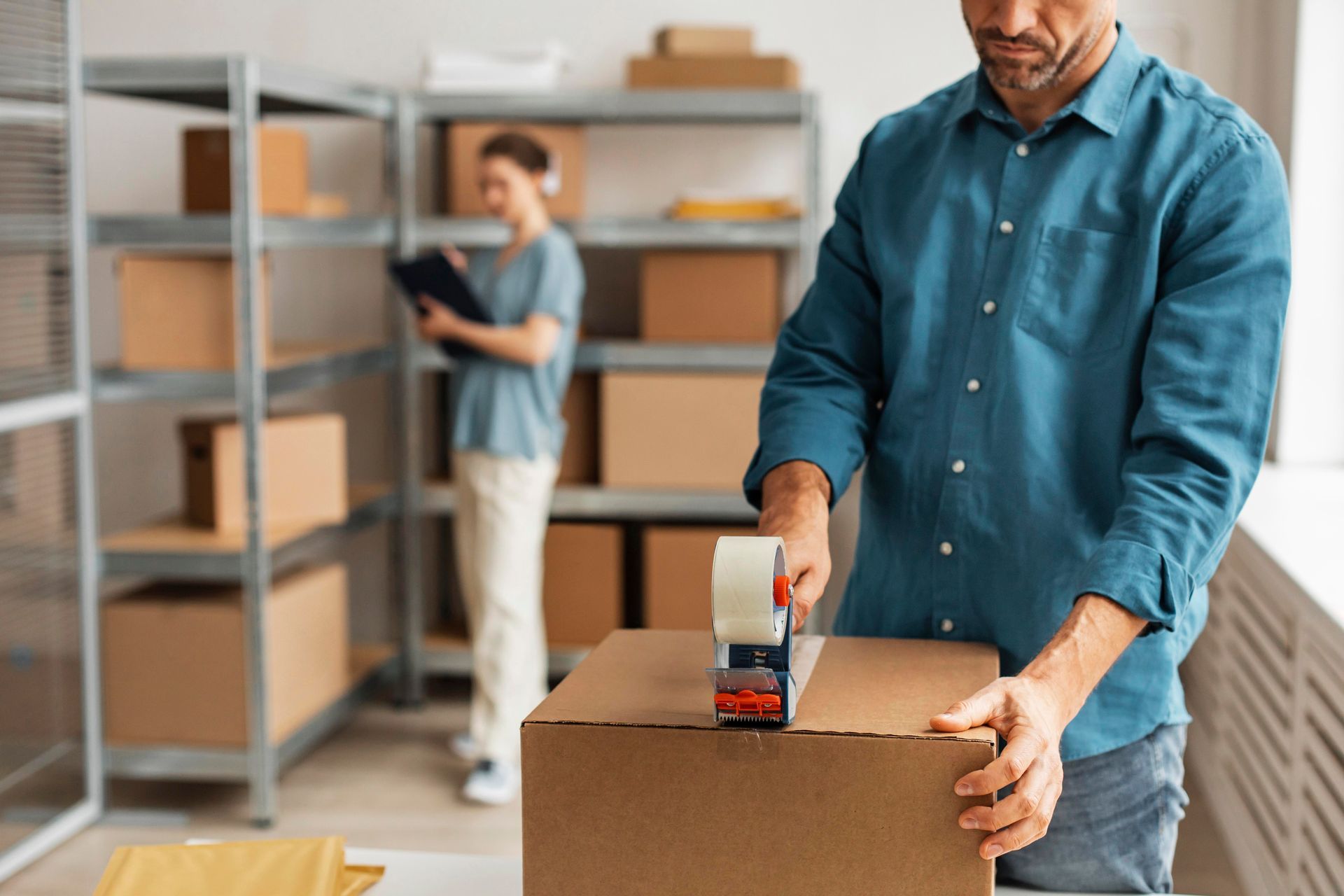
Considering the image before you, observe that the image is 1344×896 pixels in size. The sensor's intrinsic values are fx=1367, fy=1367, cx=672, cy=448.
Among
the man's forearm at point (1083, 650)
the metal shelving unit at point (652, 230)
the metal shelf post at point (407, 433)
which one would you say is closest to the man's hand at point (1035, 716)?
the man's forearm at point (1083, 650)

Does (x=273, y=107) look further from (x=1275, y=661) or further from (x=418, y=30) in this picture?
(x=1275, y=661)

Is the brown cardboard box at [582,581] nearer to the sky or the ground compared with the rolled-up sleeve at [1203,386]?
nearer to the ground

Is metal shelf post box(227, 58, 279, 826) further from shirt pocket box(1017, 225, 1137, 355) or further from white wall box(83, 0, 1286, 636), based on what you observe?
shirt pocket box(1017, 225, 1137, 355)

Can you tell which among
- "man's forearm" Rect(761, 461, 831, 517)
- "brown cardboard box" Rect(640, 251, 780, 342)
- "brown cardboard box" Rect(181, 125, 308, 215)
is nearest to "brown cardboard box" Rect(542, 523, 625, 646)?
"brown cardboard box" Rect(640, 251, 780, 342)

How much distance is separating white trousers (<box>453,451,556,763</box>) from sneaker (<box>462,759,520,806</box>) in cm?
3

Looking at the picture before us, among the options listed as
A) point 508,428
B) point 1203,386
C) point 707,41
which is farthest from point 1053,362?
point 707,41

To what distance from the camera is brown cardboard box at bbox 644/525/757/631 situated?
3873 millimetres

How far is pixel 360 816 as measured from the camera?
3344 millimetres

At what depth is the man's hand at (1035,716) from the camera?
3.15 feet

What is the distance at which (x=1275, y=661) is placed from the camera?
8.86 feet

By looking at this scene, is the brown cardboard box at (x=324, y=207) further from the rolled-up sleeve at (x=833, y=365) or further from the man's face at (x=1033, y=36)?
the man's face at (x=1033, y=36)

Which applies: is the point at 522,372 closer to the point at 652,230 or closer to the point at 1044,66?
the point at 652,230

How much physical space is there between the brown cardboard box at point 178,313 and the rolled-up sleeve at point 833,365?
6.79ft

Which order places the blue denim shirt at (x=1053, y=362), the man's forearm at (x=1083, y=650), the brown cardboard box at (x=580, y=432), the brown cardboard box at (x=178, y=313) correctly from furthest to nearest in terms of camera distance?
the brown cardboard box at (x=580, y=432)
the brown cardboard box at (x=178, y=313)
the blue denim shirt at (x=1053, y=362)
the man's forearm at (x=1083, y=650)
